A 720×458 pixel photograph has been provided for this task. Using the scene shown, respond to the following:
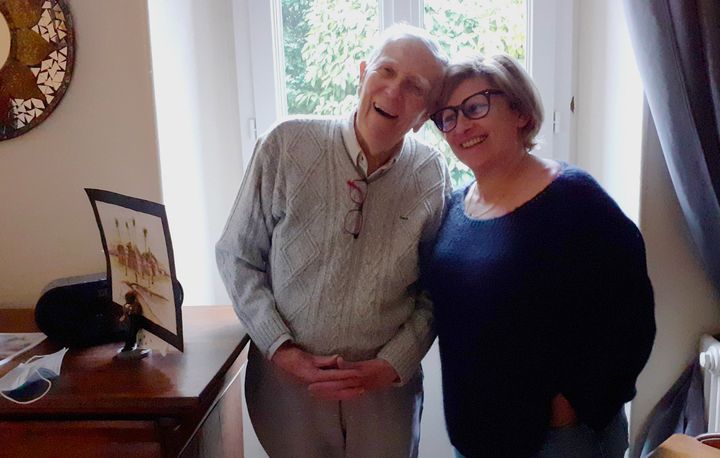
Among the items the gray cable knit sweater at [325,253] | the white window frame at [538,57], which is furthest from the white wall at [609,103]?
the gray cable knit sweater at [325,253]

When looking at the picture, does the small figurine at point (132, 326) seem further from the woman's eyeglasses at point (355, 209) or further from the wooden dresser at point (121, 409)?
the woman's eyeglasses at point (355, 209)

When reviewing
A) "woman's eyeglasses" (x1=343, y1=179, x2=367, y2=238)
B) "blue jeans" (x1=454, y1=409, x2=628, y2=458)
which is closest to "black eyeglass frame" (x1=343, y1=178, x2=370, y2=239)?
"woman's eyeglasses" (x1=343, y1=179, x2=367, y2=238)

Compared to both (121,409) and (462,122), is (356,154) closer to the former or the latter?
(462,122)

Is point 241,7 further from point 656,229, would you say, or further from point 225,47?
point 656,229

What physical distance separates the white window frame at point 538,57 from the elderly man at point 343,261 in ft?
2.16

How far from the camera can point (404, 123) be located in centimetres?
131

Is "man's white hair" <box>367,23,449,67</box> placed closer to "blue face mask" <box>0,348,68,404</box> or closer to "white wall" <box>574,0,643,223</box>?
"white wall" <box>574,0,643,223</box>

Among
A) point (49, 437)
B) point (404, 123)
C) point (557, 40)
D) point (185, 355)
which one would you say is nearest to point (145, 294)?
point (185, 355)

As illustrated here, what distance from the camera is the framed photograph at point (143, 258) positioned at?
117 cm

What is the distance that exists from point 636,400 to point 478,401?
2.31 feet

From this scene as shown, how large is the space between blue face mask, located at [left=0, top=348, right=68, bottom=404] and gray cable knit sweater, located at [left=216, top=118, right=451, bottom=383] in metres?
0.35

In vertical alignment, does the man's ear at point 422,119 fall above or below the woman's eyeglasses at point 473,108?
below

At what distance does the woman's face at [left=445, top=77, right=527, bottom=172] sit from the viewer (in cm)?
120

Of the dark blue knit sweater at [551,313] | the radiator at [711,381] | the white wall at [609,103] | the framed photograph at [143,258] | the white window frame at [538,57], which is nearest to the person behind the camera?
the dark blue knit sweater at [551,313]
